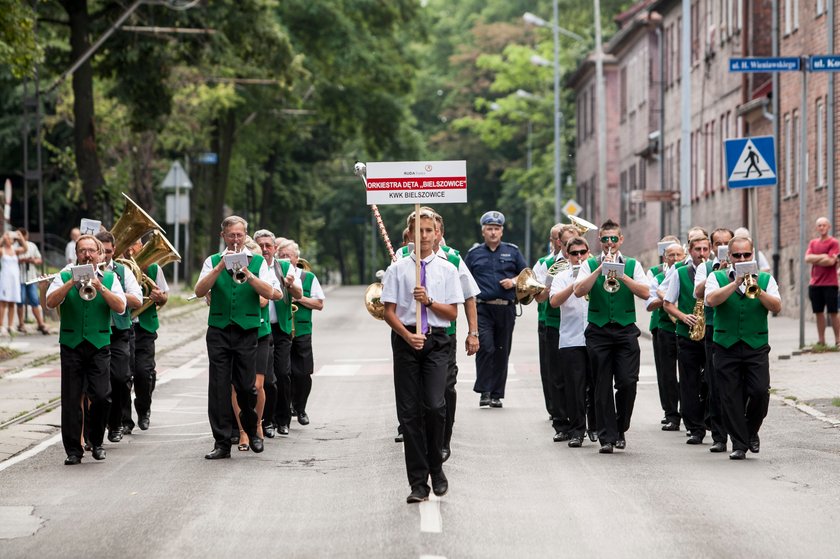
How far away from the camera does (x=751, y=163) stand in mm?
22141

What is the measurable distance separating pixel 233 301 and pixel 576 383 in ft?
9.43

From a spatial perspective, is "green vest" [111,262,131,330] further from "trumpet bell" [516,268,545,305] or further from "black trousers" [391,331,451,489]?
"trumpet bell" [516,268,545,305]

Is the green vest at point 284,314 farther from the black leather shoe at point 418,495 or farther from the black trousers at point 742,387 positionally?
the black leather shoe at point 418,495

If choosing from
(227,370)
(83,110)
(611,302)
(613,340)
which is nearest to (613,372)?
(613,340)

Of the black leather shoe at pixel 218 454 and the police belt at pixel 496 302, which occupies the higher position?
the police belt at pixel 496 302

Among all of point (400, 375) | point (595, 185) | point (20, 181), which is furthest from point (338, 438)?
point (595, 185)

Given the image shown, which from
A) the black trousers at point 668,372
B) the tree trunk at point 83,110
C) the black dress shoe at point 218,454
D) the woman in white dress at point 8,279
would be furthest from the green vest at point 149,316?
the tree trunk at point 83,110

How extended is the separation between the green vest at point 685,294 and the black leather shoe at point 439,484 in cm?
420

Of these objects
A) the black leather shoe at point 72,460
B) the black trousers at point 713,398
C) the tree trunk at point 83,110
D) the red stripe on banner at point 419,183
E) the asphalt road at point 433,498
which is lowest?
the asphalt road at point 433,498

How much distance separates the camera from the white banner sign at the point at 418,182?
12.0 metres

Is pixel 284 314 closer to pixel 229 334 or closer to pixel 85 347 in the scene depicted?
pixel 229 334

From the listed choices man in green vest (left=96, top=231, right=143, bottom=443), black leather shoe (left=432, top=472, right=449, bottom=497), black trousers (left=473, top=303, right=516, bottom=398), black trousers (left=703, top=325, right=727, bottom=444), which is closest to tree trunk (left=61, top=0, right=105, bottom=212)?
black trousers (left=473, top=303, right=516, bottom=398)

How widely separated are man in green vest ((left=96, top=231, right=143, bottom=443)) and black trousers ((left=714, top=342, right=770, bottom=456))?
4507 mm

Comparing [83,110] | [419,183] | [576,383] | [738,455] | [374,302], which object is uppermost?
[83,110]
